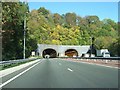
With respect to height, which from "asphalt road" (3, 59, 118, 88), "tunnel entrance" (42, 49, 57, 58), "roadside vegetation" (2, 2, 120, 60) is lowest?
"asphalt road" (3, 59, 118, 88)

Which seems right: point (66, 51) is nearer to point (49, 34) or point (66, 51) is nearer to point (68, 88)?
point (49, 34)

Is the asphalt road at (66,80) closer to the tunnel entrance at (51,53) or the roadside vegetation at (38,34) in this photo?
the roadside vegetation at (38,34)

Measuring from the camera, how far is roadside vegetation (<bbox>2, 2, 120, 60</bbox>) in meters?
46.1

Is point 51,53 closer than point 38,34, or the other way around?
point 38,34

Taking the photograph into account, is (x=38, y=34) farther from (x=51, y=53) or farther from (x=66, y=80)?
(x=66, y=80)

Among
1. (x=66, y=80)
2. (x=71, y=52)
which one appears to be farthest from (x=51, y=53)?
(x=66, y=80)

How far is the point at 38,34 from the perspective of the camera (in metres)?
145

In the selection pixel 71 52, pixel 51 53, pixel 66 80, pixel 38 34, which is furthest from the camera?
pixel 51 53

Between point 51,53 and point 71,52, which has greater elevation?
point 71,52

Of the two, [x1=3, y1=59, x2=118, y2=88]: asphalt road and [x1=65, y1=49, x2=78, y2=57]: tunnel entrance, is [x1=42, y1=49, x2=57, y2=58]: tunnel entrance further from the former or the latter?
[x1=3, y1=59, x2=118, y2=88]: asphalt road

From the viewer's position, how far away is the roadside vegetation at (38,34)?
46.1 meters

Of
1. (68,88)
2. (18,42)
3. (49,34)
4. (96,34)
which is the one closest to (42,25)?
(49,34)

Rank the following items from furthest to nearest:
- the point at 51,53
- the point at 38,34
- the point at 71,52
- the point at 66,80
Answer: the point at 51,53
the point at 71,52
the point at 38,34
the point at 66,80

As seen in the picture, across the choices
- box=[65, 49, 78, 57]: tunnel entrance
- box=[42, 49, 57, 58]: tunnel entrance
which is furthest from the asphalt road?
box=[42, 49, 57, 58]: tunnel entrance
